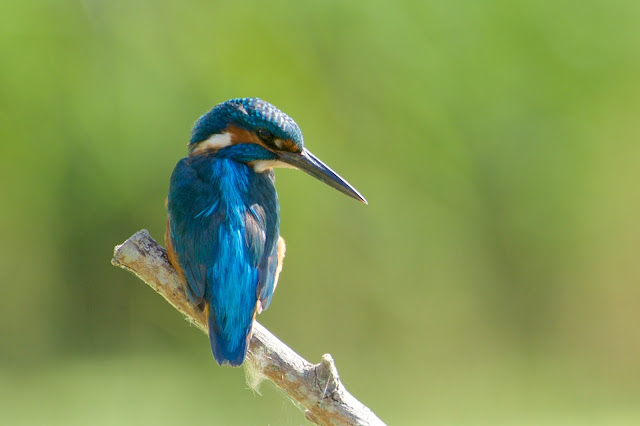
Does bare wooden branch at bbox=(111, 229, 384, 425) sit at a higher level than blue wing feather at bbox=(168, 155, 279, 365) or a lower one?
lower

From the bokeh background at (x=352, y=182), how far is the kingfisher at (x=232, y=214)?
7.49 feet

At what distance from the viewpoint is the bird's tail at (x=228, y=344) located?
2133 mm

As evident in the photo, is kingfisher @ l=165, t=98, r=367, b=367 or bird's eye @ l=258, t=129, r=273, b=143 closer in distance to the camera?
kingfisher @ l=165, t=98, r=367, b=367

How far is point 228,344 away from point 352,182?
297 centimetres

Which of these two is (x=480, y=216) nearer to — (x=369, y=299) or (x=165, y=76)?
(x=369, y=299)

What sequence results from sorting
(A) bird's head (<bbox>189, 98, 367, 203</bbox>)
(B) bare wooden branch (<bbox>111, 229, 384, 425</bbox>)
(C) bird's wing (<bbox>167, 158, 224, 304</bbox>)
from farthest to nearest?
(A) bird's head (<bbox>189, 98, 367, 203</bbox>)
(C) bird's wing (<bbox>167, 158, 224, 304</bbox>)
(B) bare wooden branch (<bbox>111, 229, 384, 425</bbox>)

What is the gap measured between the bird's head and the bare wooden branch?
0.37 meters

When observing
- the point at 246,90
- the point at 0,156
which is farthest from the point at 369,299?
the point at 0,156

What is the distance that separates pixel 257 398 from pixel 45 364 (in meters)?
1.20

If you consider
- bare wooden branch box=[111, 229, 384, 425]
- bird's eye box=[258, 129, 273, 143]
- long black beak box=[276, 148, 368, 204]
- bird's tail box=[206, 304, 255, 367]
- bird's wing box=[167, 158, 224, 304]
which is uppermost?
long black beak box=[276, 148, 368, 204]

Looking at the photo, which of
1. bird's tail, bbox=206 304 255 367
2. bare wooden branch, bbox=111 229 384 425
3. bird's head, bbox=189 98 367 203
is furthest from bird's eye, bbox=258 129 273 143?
bird's tail, bbox=206 304 255 367

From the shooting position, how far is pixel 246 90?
480cm

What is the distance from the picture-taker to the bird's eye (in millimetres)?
2482

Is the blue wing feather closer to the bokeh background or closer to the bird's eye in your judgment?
the bird's eye
